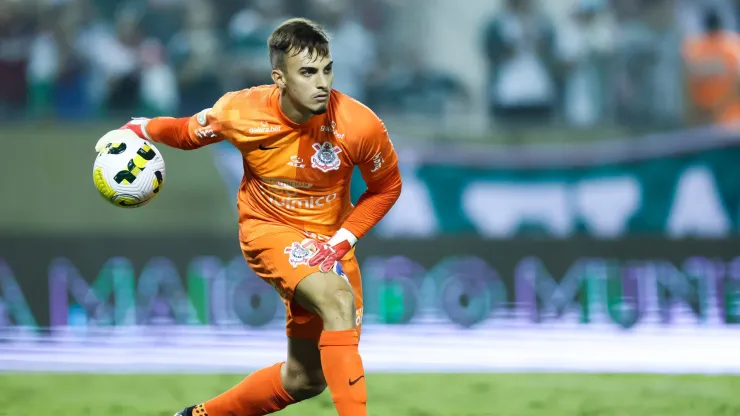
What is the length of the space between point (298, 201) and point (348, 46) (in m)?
5.04

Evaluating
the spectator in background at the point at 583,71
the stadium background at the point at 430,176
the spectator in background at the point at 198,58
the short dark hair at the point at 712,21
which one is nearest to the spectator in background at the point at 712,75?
the short dark hair at the point at 712,21

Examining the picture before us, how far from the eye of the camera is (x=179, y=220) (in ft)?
31.9

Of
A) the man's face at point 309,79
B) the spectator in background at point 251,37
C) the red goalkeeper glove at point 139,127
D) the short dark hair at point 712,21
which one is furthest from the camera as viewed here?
the short dark hair at point 712,21

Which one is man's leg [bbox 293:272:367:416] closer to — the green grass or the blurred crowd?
the green grass

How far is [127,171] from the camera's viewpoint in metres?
4.98

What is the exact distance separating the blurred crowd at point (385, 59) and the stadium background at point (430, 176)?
19mm

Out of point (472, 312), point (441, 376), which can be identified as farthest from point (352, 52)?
point (441, 376)

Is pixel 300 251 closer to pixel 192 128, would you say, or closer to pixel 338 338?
pixel 338 338

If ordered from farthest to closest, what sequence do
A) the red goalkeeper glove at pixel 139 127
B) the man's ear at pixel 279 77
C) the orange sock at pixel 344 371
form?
the red goalkeeper glove at pixel 139 127
the man's ear at pixel 279 77
the orange sock at pixel 344 371

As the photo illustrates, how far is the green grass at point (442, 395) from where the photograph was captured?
6.23 meters

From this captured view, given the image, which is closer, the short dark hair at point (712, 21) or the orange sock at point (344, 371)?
the orange sock at point (344, 371)

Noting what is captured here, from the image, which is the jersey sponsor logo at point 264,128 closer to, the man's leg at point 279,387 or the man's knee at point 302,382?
the man's leg at point 279,387

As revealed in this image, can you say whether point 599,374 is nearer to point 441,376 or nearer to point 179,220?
point 441,376

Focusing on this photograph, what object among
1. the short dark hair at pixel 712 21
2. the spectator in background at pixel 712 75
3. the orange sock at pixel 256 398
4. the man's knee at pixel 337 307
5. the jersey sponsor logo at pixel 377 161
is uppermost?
the short dark hair at pixel 712 21
